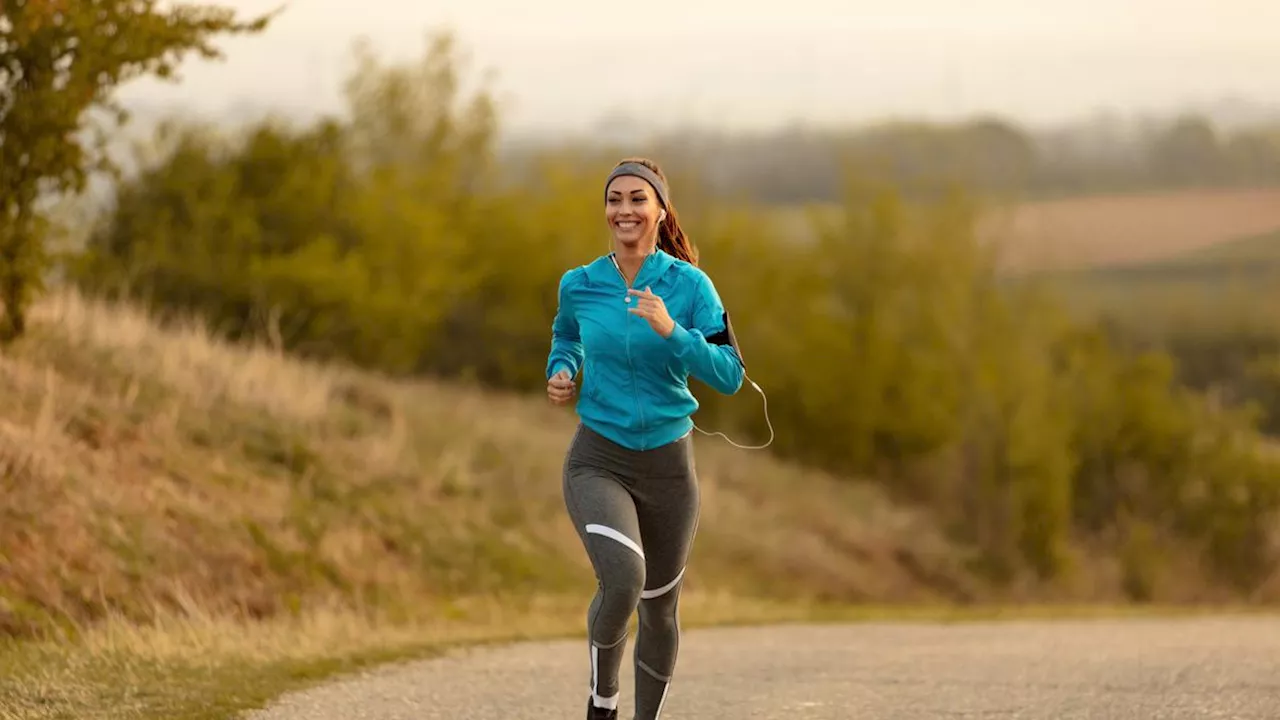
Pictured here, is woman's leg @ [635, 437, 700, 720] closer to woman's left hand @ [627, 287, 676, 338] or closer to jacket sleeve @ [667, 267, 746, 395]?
jacket sleeve @ [667, 267, 746, 395]

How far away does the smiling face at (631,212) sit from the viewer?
6.70 meters

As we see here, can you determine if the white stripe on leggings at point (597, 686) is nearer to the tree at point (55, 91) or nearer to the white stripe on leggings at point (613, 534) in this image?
the white stripe on leggings at point (613, 534)

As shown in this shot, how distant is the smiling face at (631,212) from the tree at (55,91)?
36.4 feet

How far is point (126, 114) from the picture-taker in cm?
1711

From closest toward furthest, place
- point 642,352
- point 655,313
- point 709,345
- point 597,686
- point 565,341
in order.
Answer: point 655,313, point 709,345, point 642,352, point 597,686, point 565,341

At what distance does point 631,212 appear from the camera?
672 cm

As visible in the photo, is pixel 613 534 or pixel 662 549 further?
pixel 662 549

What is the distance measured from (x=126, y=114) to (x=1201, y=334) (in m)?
91.3

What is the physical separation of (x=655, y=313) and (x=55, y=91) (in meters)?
12.2

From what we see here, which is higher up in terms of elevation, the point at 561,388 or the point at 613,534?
the point at 561,388

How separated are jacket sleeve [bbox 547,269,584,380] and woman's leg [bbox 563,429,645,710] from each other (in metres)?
0.29

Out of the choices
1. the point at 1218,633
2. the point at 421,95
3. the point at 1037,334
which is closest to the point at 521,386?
the point at 421,95

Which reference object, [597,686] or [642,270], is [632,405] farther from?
[597,686]

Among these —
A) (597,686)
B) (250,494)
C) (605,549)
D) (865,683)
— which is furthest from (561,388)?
(250,494)
